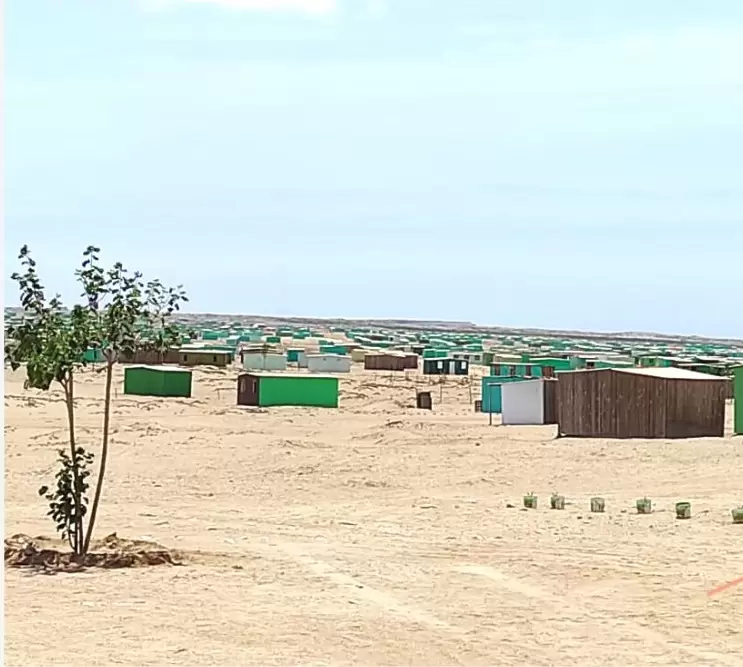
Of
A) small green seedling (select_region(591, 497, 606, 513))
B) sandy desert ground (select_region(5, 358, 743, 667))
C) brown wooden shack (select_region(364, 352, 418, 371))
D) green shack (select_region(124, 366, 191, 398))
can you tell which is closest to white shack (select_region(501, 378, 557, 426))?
sandy desert ground (select_region(5, 358, 743, 667))

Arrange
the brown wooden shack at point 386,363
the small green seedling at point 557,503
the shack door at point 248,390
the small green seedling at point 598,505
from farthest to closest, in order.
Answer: the brown wooden shack at point 386,363 < the shack door at point 248,390 < the small green seedling at point 557,503 < the small green seedling at point 598,505

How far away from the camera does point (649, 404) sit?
27.5 meters

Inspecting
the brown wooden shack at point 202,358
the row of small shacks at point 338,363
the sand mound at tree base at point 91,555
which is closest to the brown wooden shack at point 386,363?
the row of small shacks at point 338,363

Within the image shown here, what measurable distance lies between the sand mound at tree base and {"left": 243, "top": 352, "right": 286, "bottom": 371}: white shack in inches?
2038

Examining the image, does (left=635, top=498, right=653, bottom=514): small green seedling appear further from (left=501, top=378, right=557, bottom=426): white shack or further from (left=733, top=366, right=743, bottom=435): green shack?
(left=501, top=378, right=557, bottom=426): white shack

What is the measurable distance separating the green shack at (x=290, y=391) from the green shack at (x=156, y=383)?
456cm

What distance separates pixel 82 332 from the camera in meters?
12.2

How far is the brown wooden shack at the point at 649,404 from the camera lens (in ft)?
90.0

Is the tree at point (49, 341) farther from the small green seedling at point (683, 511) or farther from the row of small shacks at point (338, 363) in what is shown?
the row of small shacks at point (338, 363)

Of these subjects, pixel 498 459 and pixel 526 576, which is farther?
pixel 498 459

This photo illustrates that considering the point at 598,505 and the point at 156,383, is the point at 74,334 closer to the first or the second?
the point at 598,505

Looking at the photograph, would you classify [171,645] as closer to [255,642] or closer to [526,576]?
[255,642]

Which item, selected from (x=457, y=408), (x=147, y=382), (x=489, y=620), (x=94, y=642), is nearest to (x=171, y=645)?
(x=94, y=642)

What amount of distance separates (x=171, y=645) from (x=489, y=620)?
2343mm
